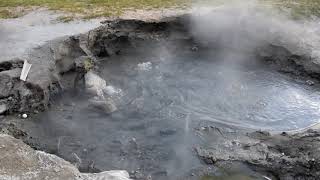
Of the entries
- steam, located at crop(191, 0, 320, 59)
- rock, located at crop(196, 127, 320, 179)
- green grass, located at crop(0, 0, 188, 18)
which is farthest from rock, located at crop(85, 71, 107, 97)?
green grass, located at crop(0, 0, 188, 18)

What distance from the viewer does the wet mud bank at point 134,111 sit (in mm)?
6898

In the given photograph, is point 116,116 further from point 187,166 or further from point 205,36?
point 205,36

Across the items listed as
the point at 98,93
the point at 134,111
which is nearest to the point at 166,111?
the point at 134,111

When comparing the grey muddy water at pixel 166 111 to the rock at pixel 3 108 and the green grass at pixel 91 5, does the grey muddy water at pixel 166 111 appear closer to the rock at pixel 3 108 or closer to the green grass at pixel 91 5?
the rock at pixel 3 108

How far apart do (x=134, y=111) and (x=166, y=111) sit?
633mm

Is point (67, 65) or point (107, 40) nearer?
point (67, 65)

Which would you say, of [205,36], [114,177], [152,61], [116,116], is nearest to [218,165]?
[114,177]

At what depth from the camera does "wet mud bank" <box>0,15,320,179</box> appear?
690 cm

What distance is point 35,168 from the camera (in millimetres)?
5910

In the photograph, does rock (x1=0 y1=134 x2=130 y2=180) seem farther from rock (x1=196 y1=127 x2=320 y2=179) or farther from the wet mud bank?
rock (x1=196 y1=127 x2=320 y2=179)

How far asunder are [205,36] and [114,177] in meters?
6.03

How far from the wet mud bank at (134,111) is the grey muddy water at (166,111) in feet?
0.08

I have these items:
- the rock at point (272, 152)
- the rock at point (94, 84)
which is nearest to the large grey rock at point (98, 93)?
→ the rock at point (94, 84)

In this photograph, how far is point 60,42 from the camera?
10.1m
